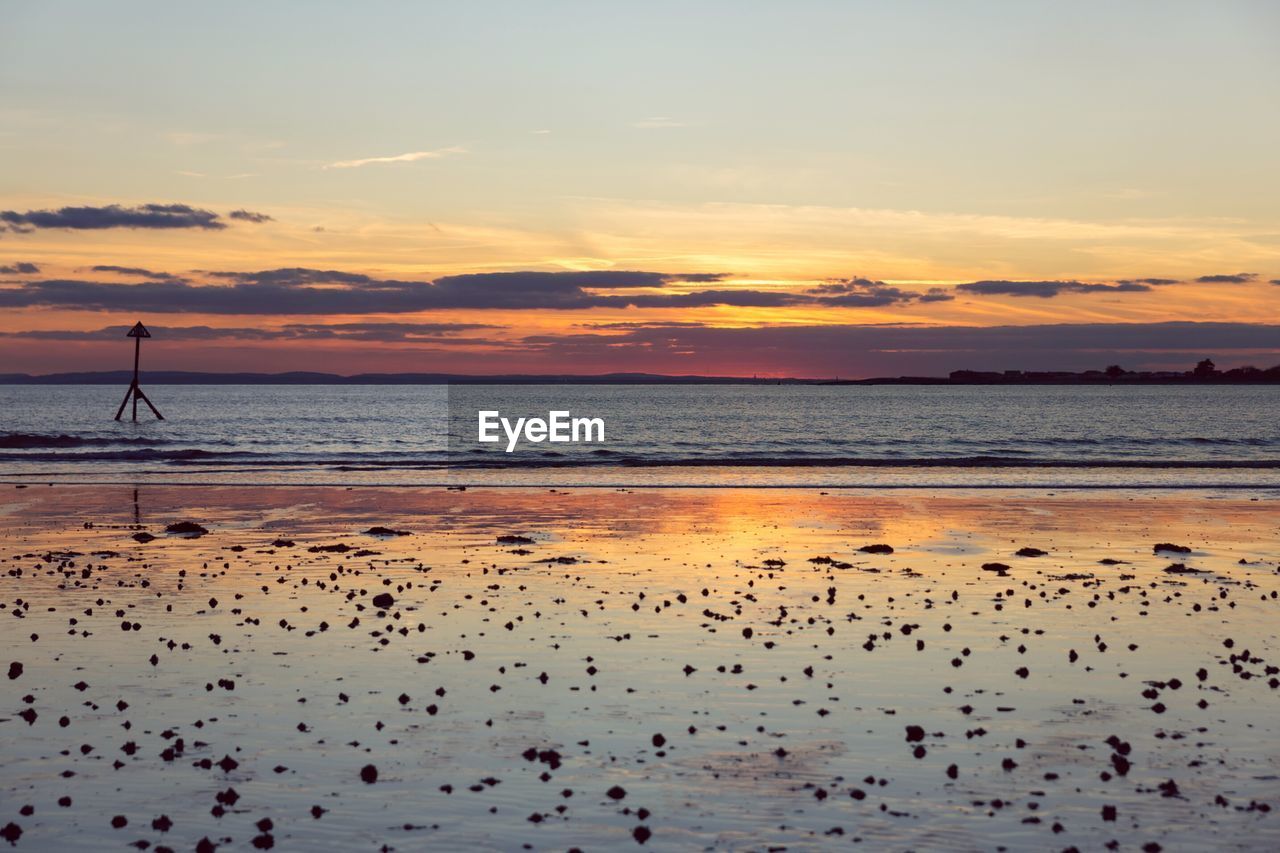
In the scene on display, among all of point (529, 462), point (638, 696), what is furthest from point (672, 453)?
point (638, 696)

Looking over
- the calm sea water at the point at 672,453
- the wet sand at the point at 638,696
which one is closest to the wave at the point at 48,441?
the calm sea water at the point at 672,453

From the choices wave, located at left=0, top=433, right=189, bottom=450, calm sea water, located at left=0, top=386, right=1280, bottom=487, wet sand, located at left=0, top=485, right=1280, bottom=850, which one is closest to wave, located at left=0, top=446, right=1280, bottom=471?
calm sea water, located at left=0, top=386, right=1280, bottom=487

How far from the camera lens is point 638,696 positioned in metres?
13.8

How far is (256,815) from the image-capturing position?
9.99 meters

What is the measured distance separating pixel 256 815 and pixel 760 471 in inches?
1909

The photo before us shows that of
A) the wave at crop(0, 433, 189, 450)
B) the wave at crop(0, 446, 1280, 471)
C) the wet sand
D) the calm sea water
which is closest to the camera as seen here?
the wet sand

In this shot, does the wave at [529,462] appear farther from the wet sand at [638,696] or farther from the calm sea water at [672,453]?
the wet sand at [638,696]

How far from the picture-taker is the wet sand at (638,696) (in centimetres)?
991

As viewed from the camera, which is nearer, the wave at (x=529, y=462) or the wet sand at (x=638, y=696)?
the wet sand at (x=638, y=696)

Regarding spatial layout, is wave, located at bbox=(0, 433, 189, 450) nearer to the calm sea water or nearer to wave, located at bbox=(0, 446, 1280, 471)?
the calm sea water

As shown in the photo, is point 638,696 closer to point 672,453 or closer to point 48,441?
point 672,453

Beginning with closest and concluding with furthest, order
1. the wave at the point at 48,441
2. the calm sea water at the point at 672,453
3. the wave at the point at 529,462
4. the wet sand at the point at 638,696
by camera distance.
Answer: the wet sand at the point at 638,696, the calm sea water at the point at 672,453, the wave at the point at 529,462, the wave at the point at 48,441

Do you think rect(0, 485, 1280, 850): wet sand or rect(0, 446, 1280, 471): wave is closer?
rect(0, 485, 1280, 850): wet sand

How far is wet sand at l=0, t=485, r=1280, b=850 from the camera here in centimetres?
991
